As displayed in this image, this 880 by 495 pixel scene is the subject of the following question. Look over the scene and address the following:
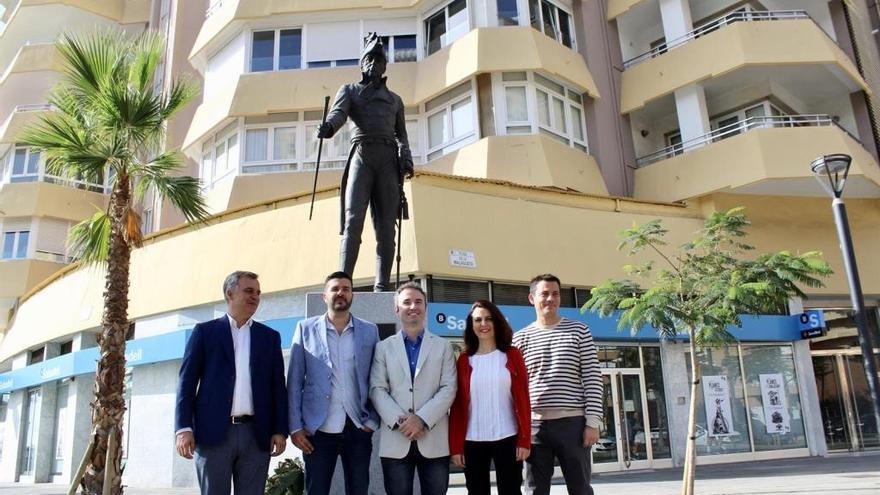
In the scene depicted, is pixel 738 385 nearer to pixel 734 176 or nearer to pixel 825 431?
pixel 825 431

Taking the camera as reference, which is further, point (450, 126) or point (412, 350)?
point (450, 126)

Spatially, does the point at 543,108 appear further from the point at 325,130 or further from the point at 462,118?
the point at 325,130

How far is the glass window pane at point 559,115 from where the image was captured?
17984 mm

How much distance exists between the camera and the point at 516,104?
17422 mm

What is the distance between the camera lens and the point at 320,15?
1959cm

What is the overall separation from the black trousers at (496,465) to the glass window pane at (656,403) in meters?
12.6

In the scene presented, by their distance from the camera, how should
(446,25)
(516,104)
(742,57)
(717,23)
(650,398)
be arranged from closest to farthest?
1. (650,398)
2. (742,57)
3. (516,104)
4. (717,23)
5. (446,25)

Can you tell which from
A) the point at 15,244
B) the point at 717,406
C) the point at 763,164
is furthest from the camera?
the point at 15,244

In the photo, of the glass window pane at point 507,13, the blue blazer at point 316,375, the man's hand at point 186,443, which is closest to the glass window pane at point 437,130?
the glass window pane at point 507,13

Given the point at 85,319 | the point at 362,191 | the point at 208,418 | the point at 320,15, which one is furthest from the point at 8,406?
the point at 208,418

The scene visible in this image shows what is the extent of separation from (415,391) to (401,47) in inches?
675

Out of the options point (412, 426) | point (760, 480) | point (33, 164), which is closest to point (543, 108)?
point (760, 480)

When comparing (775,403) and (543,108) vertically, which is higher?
(543,108)

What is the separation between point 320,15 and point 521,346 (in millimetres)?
17242
